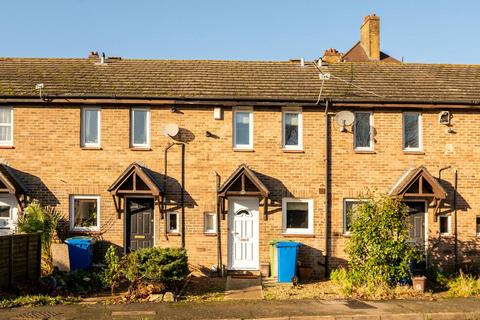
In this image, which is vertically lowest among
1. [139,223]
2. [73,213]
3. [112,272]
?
[112,272]

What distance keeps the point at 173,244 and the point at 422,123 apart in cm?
844

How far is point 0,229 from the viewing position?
15.4 meters

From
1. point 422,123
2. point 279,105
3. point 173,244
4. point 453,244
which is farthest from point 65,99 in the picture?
point 453,244

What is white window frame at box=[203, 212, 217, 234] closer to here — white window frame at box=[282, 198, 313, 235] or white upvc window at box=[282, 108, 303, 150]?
white window frame at box=[282, 198, 313, 235]

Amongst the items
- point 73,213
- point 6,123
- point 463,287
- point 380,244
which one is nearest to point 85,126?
point 6,123

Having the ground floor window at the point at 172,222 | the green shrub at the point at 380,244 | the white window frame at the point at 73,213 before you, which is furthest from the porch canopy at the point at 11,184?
the green shrub at the point at 380,244

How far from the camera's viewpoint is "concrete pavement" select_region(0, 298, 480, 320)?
10562 millimetres

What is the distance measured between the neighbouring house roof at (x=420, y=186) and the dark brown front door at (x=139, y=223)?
24.0 ft

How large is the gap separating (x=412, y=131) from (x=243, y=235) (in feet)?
20.1

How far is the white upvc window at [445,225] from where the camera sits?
607 inches

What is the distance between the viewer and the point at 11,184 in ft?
48.1

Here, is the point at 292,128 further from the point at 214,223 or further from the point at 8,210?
the point at 8,210

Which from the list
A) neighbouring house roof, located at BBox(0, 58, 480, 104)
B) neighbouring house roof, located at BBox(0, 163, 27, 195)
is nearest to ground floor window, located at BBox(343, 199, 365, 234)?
neighbouring house roof, located at BBox(0, 58, 480, 104)

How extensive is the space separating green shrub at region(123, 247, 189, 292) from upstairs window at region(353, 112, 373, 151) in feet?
21.9
